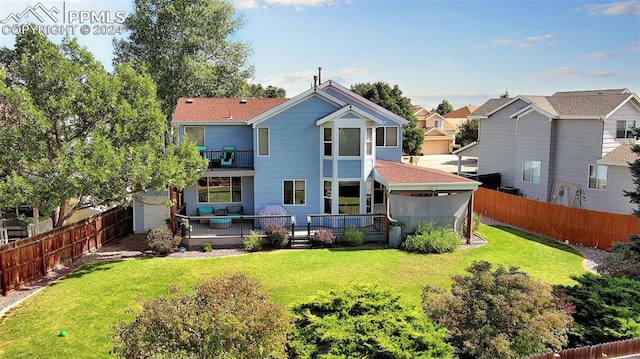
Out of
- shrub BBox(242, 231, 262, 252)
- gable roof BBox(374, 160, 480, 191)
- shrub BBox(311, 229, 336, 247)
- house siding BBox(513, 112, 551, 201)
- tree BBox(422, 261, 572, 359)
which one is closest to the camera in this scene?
tree BBox(422, 261, 572, 359)

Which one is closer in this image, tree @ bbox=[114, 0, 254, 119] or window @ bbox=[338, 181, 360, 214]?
window @ bbox=[338, 181, 360, 214]

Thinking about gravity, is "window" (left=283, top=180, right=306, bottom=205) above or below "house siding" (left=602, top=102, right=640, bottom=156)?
below

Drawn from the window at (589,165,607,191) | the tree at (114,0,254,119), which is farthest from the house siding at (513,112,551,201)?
the tree at (114,0,254,119)

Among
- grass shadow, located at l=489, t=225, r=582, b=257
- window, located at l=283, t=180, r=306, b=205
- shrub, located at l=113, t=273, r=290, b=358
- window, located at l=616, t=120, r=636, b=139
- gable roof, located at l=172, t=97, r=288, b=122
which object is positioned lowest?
grass shadow, located at l=489, t=225, r=582, b=257

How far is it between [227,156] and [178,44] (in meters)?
14.7

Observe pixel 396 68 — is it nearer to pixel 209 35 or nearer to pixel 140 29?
pixel 209 35

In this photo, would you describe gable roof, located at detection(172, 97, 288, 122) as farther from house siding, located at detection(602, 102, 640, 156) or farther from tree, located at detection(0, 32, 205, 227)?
house siding, located at detection(602, 102, 640, 156)

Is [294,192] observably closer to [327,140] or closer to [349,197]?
[349,197]

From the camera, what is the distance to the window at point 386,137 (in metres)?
25.8

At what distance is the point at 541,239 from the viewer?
21797 millimetres

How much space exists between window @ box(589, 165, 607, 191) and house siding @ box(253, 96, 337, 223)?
15458 millimetres

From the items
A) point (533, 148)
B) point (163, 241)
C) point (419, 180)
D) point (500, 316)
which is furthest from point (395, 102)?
point (500, 316)

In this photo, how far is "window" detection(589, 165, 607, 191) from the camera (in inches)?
989

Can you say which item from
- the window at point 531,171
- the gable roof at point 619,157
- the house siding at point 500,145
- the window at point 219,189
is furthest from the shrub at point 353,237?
the house siding at point 500,145
